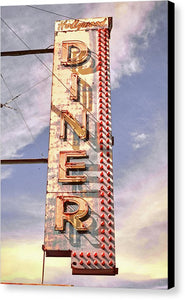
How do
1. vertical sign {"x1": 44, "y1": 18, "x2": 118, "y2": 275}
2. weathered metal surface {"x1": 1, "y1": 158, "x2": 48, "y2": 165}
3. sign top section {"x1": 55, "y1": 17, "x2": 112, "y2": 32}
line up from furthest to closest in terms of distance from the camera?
1. sign top section {"x1": 55, "y1": 17, "x2": 112, "y2": 32}
2. weathered metal surface {"x1": 1, "y1": 158, "x2": 48, "y2": 165}
3. vertical sign {"x1": 44, "y1": 18, "x2": 118, "y2": 275}

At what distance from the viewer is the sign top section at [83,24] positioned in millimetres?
7133

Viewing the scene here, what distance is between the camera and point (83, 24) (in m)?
7.32

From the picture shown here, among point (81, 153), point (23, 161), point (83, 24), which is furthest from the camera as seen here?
point (83, 24)

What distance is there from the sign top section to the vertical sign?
0.05 feet

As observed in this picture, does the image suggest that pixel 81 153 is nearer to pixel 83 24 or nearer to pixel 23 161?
pixel 23 161

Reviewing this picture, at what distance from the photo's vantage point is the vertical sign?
673 centimetres

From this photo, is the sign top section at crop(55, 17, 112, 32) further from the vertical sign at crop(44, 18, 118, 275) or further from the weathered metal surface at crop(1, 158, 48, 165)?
the weathered metal surface at crop(1, 158, 48, 165)

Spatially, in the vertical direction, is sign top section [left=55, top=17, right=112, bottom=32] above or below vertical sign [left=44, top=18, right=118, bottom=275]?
above

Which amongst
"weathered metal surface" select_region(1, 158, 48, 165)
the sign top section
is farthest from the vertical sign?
"weathered metal surface" select_region(1, 158, 48, 165)

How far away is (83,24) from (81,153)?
199 centimetres

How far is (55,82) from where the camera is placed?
294 inches

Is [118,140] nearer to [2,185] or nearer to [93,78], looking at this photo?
[93,78]

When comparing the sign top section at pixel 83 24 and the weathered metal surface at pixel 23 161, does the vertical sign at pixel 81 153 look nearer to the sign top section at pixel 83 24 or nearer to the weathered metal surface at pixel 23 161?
the sign top section at pixel 83 24

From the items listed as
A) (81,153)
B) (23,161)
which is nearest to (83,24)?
(81,153)
